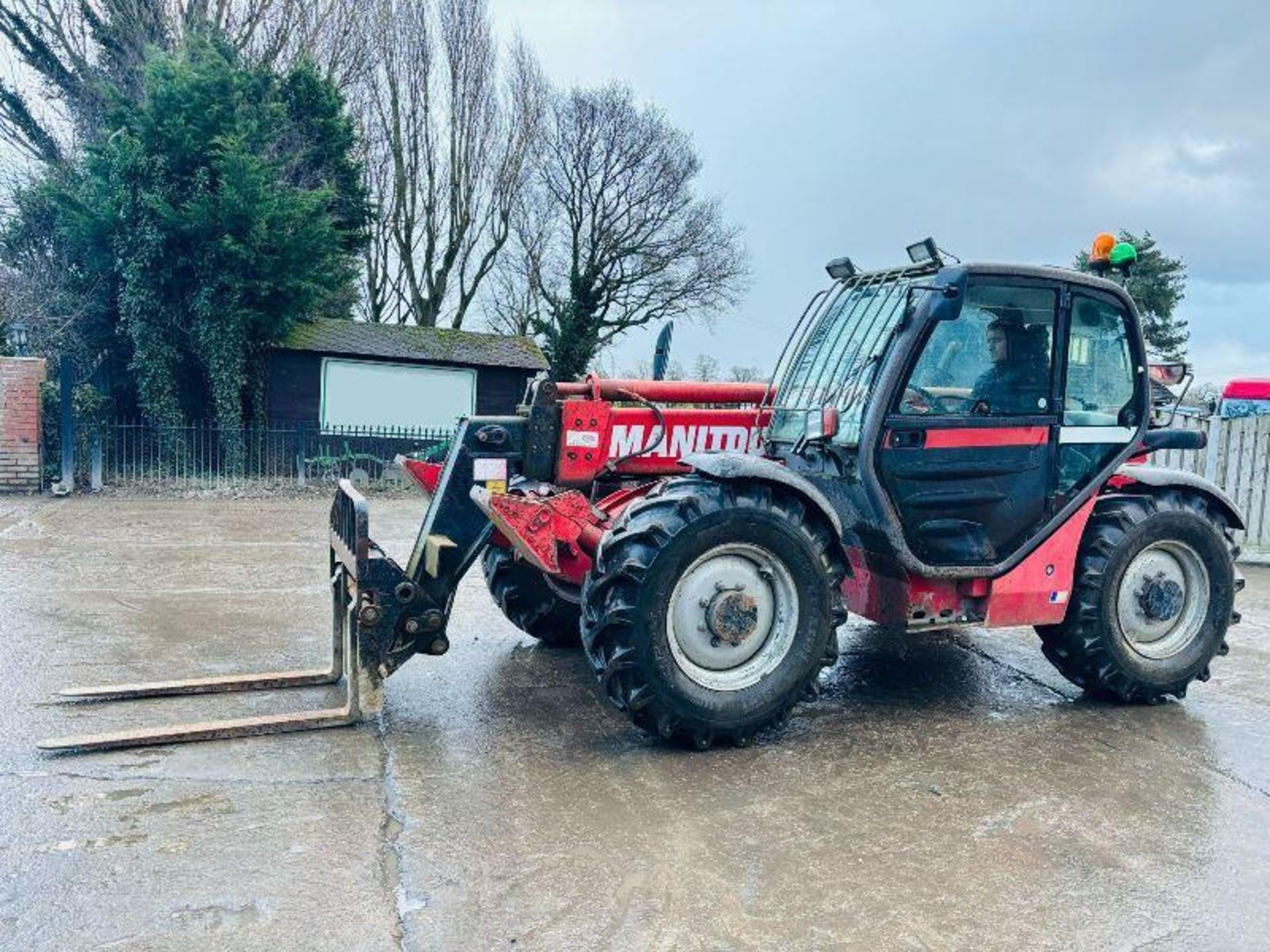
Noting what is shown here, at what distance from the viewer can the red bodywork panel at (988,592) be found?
505cm

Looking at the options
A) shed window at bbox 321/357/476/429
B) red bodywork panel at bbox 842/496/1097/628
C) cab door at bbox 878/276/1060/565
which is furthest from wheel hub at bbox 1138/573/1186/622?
shed window at bbox 321/357/476/429

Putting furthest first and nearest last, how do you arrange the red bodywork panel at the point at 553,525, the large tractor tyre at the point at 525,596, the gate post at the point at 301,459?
the gate post at the point at 301,459
the large tractor tyre at the point at 525,596
the red bodywork panel at the point at 553,525

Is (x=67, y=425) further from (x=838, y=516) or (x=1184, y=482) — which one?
(x=1184, y=482)

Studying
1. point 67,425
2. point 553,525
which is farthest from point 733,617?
point 67,425

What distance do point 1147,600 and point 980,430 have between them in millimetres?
1370

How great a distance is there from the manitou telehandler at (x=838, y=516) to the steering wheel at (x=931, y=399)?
Result: 0.05 ft

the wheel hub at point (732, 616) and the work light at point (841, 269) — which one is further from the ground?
the work light at point (841, 269)

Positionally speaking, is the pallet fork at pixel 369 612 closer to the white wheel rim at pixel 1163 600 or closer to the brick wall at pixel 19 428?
the white wheel rim at pixel 1163 600

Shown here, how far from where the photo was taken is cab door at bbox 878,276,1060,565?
4.86 meters

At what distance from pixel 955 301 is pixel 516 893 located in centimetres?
318

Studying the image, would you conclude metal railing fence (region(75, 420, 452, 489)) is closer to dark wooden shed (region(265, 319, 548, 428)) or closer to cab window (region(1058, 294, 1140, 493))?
dark wooden shed (region(265, 319, 548, 428))

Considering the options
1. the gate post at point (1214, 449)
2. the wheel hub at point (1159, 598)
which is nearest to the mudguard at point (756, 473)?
the wheel hub at point (1159, 598)

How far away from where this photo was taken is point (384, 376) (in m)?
19.0

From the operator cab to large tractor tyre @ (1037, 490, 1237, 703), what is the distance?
318 millimetres
